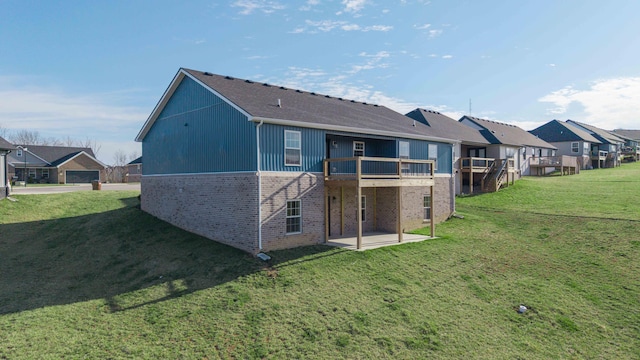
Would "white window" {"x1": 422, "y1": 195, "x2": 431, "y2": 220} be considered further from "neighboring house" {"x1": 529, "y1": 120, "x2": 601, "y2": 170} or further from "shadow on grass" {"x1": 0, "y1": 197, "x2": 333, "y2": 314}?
"neighboring house" {"x1": 529, "y1": 120, "x2": 601, "y2": 170}

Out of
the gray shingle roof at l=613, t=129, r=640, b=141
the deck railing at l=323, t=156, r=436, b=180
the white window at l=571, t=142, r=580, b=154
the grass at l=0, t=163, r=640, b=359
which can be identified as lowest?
the grass at l=0, t=163, r=640, b=359

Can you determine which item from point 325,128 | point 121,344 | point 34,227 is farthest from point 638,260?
point 34,227

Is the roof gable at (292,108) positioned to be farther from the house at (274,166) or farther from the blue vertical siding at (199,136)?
the blue vertical siding at (199,136)

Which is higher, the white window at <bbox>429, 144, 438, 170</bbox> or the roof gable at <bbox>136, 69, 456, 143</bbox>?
the roof gable at <bbox>136, 69, 456, 143</bbox>

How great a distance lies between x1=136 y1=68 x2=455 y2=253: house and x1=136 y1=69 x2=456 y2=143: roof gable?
0.07m

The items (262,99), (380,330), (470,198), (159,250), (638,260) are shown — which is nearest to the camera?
(380,330)

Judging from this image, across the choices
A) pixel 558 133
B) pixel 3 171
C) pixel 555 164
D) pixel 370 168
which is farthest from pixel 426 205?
pixel 558 133

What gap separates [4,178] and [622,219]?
119 ft

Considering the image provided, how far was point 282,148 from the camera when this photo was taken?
15242 millimetres

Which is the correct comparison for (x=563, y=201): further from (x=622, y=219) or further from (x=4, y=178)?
(x=4, y=178)

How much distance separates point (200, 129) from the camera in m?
17.4

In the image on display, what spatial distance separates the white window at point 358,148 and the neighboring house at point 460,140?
34.7 feet

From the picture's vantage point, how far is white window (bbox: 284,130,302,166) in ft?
50.5

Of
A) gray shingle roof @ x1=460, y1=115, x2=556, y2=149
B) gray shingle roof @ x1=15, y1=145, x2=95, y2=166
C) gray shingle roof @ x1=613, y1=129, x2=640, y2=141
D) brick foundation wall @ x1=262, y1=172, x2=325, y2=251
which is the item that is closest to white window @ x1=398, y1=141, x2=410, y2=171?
brick foundation wall @ x1=262, y1=172, x2=325, y2=251
